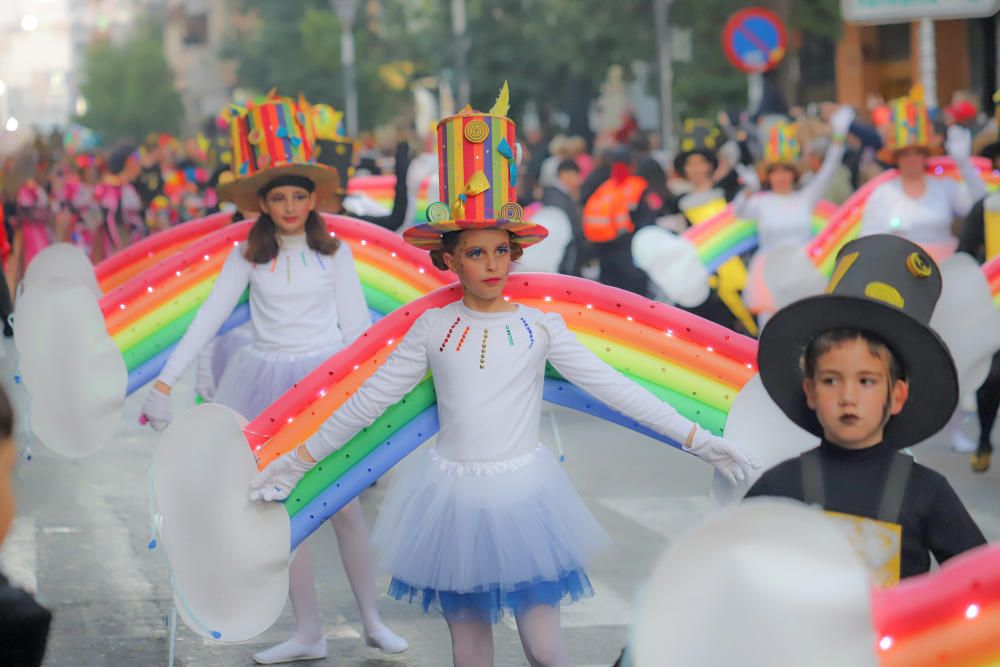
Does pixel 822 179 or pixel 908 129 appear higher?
pixel 908 129

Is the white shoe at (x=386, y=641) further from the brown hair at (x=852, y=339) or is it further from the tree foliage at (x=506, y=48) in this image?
the tree foliage at (x=506, y=48)

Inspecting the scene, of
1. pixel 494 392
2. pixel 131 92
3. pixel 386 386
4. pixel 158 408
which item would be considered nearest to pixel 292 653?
pixel 158 408

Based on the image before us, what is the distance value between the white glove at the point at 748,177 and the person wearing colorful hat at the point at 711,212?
705mm

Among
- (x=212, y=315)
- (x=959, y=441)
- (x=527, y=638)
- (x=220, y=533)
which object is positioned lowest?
(x=959, y=441)

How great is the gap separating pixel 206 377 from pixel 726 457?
4737 millimetres

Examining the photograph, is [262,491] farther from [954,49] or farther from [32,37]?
[32,37]

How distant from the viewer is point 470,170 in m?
5.21

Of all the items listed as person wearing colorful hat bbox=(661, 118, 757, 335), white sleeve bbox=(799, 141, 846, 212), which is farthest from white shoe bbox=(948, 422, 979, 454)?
white sleeve bbox=(799, 141, 846, 212)

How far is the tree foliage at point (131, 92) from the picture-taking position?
3903 inches

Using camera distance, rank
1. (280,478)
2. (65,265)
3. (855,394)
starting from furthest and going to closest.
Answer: (65,265) → (280,478) → (855,394)

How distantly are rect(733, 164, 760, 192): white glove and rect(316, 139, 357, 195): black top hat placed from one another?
4.67 m

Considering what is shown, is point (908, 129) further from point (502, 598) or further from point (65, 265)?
point (502, 598)

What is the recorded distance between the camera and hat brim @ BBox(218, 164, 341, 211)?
7121 mm

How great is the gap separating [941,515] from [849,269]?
2.10 meters
